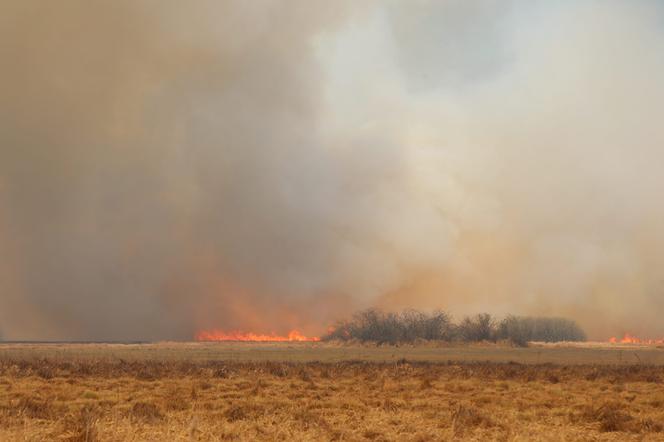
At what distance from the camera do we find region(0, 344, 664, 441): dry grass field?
23266 mm

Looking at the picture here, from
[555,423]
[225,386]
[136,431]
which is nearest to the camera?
[136,431]

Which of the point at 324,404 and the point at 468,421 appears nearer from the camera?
the point at 468,421

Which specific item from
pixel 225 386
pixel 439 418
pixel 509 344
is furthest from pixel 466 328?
pixel 439 418

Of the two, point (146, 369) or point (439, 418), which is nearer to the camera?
point (439, 418)

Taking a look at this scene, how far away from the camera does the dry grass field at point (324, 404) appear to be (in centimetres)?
2327

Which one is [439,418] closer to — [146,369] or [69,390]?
[69,390]

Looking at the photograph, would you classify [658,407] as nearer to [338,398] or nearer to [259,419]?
[338,398]

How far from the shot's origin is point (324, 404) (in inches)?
1305

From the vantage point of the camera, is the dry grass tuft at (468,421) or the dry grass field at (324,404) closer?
the dry grass field at (324,404)

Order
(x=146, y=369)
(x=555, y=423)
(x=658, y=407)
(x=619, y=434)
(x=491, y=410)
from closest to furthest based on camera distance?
(x=619, y=434) < (x=555, y=423) < (x=491, y=410) < (x=658, y=407) < (x=146, y=369)

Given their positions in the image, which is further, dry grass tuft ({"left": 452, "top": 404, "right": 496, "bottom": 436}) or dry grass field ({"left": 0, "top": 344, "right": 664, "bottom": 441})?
dry grass tuft ({"left": 452, "top": 404, "right": 496, "bottom": 436})

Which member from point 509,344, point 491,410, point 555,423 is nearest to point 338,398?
point 491,410

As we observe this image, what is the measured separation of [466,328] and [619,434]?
139m

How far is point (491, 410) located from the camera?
31.2 m
